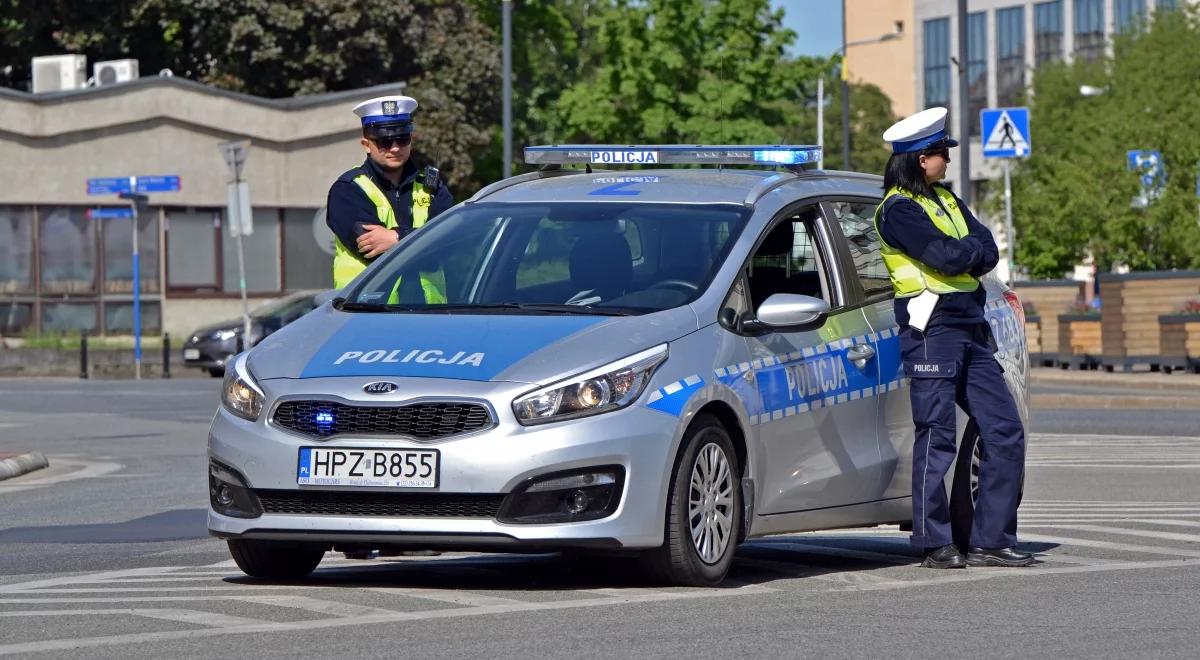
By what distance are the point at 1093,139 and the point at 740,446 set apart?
44.6m

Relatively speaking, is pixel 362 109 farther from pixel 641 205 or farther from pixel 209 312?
pixel 209 312

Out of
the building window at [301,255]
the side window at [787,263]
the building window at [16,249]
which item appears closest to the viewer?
the side window at [787,263]

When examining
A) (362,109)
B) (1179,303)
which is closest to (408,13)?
(1179,303)

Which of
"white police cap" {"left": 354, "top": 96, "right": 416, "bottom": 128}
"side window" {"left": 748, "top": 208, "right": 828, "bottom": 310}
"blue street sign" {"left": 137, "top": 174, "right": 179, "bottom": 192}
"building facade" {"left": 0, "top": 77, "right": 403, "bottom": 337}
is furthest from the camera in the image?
"building facade" {"left": 0, "top": 77, "right": 403, "bottom": 337}

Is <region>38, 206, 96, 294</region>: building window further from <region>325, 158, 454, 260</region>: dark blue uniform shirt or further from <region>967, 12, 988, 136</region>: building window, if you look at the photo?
<region>967, 12, 988, 136</region>: building window

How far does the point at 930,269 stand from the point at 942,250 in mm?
162

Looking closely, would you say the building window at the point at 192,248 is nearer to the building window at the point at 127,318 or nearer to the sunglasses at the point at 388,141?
the building window at the point at 127,318

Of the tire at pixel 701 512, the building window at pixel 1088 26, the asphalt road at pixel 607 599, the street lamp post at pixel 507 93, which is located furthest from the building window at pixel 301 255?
the building window at pixel 1088 26

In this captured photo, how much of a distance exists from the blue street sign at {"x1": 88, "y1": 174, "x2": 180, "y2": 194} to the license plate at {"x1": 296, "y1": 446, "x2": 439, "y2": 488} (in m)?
33.9

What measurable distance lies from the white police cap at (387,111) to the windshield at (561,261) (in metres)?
0.83

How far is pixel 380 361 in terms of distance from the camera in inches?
337

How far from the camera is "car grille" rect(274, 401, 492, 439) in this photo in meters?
8.33

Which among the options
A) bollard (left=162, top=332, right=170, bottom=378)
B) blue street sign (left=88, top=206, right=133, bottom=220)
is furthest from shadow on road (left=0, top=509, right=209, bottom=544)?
blue street sign (left=88, top=206, right=133, bottom=220)

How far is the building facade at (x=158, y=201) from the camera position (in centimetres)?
4522
